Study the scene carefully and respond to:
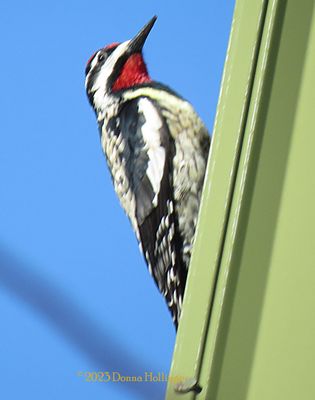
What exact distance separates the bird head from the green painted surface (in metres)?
0.14

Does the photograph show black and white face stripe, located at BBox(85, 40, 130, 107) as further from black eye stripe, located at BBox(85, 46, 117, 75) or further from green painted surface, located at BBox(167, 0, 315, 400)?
green painted surface, located at BBox(167, 0, 315, 400)

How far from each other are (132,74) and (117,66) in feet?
0.09

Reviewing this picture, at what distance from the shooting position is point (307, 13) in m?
1.07

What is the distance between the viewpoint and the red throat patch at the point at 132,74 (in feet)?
3.74

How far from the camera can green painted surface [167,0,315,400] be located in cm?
97

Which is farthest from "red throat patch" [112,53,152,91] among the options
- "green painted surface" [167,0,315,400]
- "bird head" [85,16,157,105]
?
"green painted surface" [167,0,315,400]

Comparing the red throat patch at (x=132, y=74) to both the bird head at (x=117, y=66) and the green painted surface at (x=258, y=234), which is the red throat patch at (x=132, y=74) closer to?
the bird head at (x=117, y=66)

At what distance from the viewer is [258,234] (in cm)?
100

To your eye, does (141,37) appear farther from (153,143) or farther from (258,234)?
(258,234)

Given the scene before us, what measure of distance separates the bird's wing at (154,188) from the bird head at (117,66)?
0.04m

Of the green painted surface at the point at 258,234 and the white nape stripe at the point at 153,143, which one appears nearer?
the green painted surface at the point at 258,234

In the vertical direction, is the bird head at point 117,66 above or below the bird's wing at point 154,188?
above

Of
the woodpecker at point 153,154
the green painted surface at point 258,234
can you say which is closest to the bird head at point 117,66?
the woodpecker at point 153,154

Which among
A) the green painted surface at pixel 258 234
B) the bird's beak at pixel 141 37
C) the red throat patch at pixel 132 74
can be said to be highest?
the bird's beak at pixel 141 37
